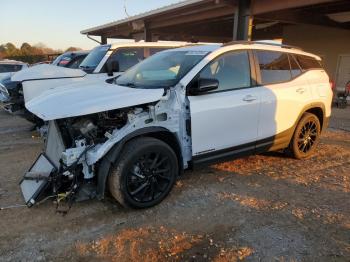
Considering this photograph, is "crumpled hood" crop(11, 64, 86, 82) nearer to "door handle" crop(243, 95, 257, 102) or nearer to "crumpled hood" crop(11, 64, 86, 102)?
"crumpled hood" crop(11, 64, 86, 102)

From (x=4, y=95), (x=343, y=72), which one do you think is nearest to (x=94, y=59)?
(x=4, y=95)

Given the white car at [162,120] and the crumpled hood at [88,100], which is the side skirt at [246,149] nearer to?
the white car at [162,120]

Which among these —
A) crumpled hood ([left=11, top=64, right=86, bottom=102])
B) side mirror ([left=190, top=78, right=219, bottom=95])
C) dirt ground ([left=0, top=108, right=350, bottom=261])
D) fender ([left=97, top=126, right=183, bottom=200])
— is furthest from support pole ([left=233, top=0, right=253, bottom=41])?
fender ([left=97, top=126, right=183, bottom=200])

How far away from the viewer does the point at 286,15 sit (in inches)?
494

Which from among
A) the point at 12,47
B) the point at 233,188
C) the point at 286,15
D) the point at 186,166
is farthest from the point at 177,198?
the point at 12,47

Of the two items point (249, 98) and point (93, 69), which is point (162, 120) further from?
point (93, 69)

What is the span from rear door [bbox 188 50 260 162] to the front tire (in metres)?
0.44

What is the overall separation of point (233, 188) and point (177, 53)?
208 centimetres

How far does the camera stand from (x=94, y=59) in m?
8.57

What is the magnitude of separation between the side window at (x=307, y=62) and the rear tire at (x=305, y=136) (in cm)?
82

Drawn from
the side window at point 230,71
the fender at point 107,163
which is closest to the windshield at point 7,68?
the side window at point 230,71

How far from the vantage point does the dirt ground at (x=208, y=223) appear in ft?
10.6

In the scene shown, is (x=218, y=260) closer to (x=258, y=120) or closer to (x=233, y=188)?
(x=233, y=188)

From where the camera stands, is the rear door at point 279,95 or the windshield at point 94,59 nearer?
the rear door at point 279,95
